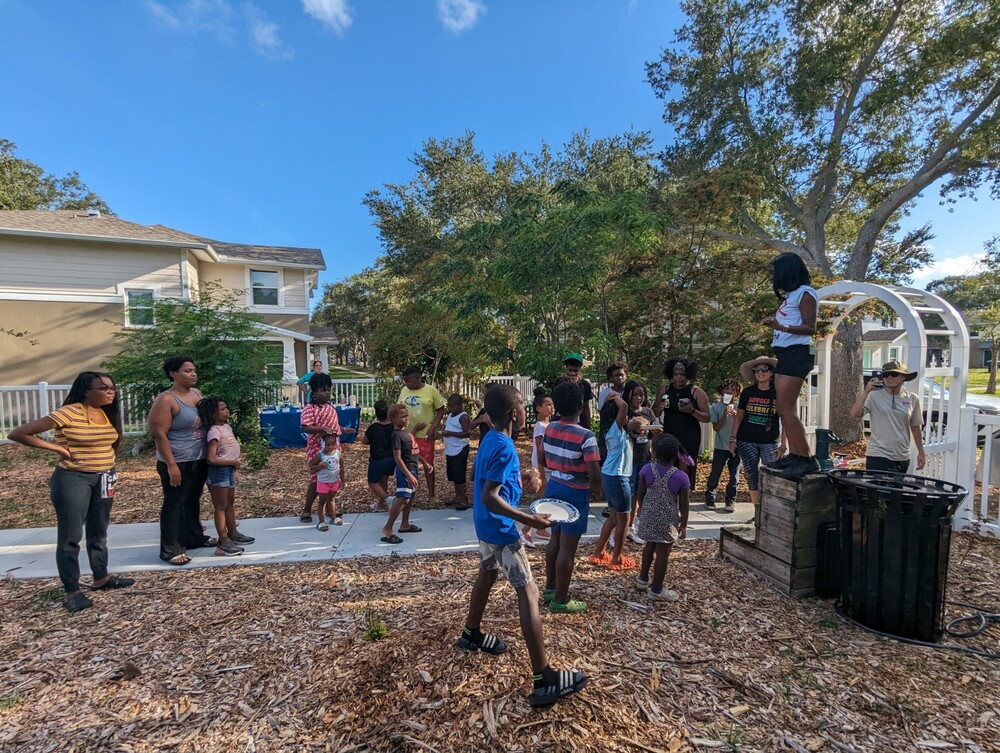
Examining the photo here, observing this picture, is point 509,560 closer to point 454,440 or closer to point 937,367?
point 454,440

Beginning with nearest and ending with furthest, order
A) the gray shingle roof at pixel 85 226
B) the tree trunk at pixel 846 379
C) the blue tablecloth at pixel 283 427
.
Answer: the blue tablecloth at pixel 283 427, the tree trunk at pixel 846 379, the gray shingle roof at pixel 85 226

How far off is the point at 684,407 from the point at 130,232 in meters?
16.4

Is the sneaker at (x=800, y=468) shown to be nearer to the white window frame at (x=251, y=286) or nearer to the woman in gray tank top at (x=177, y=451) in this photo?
the woman in gray tank top at (x=177, y=451)

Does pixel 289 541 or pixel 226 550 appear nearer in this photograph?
pixel 226 550

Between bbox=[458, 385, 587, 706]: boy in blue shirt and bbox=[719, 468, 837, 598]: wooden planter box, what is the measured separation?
194cm

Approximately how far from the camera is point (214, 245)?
54.0 ft

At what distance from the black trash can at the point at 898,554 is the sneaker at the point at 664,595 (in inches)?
41.8

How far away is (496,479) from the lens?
2424 mm

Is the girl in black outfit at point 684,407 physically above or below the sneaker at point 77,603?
above

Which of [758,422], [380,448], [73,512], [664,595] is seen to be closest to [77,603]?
[73,512]

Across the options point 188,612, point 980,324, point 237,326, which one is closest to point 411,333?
point 237,326

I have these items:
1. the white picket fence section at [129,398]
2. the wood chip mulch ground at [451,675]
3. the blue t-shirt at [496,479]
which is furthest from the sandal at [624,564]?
the white picket fence section at [129,398]

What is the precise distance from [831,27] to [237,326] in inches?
520

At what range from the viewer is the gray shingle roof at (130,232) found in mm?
13525
